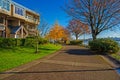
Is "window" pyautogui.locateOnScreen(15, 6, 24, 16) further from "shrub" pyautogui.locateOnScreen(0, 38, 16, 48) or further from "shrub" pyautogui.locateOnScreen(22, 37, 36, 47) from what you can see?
"shrub" pyautogui.locateOnScreen(0, 38, 16, 48)

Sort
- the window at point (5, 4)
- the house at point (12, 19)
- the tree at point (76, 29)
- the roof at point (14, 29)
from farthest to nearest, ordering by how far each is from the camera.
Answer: the tree at point (76, 29), the roof at point (14, 29), the house at point (12, 19), the window at point (5, 4)

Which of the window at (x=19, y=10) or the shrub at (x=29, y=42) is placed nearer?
the shrub at (x=29, y=42)

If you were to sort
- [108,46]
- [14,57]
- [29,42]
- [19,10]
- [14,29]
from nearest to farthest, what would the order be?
[14,57], [108,46], [29,42], [14,29], [19,10]

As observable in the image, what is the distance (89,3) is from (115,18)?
436 cm

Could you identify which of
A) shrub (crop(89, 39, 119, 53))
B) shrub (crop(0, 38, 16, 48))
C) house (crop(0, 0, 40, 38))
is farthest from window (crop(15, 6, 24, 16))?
shrub (crop(89, 39, 119, 53))

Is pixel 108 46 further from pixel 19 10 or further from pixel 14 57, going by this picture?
A: pixel 19 10

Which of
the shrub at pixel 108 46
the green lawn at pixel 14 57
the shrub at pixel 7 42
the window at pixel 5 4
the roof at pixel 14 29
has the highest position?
the window at pixel 5 4

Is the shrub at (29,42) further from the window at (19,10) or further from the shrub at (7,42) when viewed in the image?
the window at (19,10)

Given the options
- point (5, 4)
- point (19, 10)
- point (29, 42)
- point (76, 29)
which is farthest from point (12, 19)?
point (76, 29)

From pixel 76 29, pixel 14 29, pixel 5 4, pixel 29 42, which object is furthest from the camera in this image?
pixel 76 29

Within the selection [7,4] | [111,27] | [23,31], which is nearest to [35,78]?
[111,27]

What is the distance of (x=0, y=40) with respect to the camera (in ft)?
71.0

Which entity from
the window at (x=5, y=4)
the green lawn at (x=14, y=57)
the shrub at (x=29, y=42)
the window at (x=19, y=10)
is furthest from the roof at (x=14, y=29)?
the green lawn at (x=14, y=57)

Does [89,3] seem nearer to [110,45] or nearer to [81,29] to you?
[110,45]
